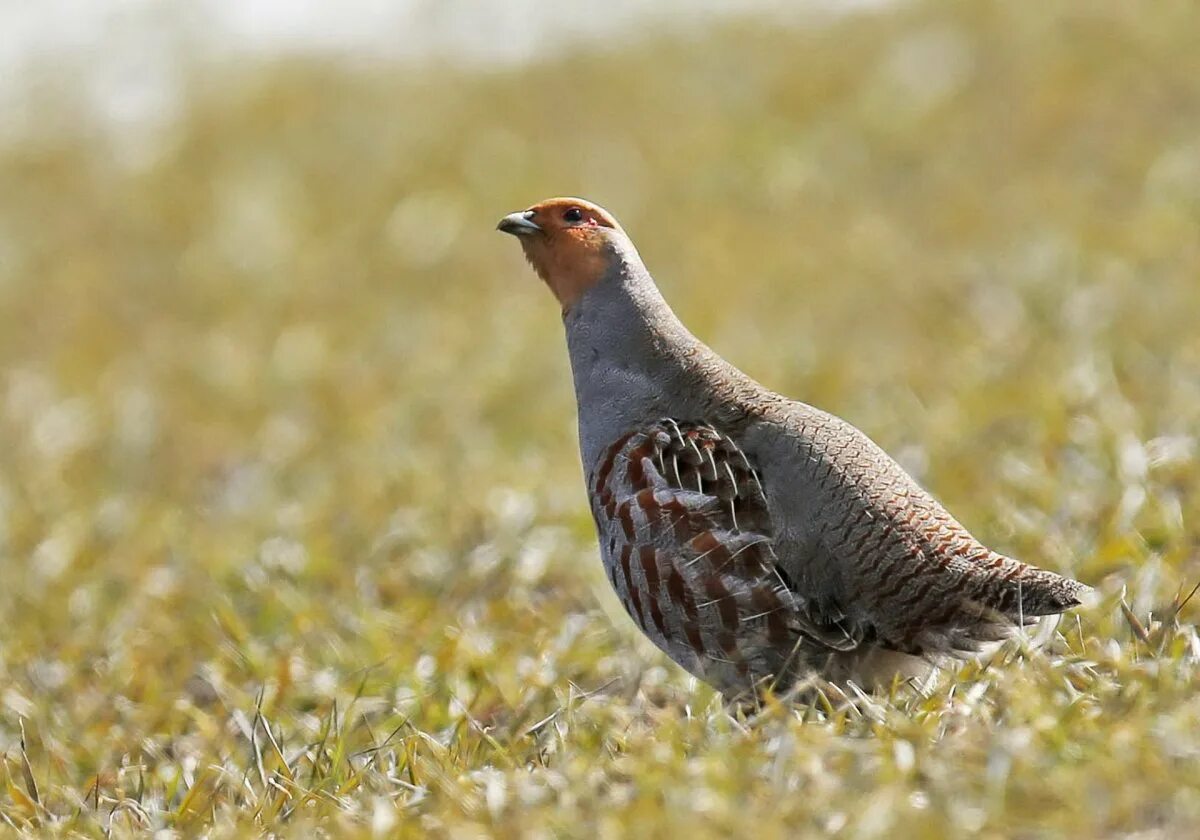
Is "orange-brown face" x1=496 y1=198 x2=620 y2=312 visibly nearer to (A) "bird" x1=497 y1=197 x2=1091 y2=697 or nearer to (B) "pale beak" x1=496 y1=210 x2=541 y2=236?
(B) "pale beak" x1=496 y1=210 x2=541 y2=236

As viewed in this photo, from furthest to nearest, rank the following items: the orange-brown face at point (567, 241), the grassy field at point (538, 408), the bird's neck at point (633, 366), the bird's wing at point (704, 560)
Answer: the orange-brown face at point (567, 241) < the bird's neck at point (633, 366) < the bird's wing at point (704, 560) < the grassy field at point (538, 408)

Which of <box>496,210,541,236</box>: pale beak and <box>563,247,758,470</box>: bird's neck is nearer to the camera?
<box>563,247,758,470</box>: bird's neck

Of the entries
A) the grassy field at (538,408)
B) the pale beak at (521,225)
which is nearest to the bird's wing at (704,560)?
the grassy field at (538,408)

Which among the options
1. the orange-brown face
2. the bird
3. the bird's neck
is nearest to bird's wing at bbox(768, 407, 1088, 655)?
the bird

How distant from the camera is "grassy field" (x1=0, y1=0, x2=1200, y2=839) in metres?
2.94

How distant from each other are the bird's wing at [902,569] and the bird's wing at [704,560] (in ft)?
0.28

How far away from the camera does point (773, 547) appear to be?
353cm

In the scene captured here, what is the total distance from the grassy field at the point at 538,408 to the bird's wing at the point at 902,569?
13cm

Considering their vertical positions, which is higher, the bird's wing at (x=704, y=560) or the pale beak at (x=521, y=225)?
the pale beak at (x=521, y=225)

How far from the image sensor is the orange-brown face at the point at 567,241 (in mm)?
4207

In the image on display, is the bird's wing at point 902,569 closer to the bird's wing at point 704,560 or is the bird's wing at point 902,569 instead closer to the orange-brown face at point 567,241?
the bird's wing at point 704,560

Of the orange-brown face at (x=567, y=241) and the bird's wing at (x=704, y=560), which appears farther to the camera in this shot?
the orange-brown face at (x=567, y=241)

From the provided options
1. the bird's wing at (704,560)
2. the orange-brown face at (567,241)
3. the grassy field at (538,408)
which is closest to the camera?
the grassy field at (538,408)

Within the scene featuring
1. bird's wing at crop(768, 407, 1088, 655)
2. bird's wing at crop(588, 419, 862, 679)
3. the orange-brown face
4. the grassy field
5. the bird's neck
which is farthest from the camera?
the orange-brown face
